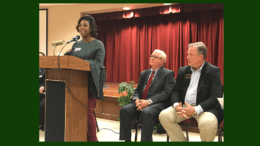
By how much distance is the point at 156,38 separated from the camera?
655 cm

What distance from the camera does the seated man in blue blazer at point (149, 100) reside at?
2235 mm

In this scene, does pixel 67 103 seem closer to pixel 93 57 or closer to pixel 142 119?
pixel 93 57

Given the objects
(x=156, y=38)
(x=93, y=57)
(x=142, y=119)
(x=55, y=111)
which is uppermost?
(x=156, y=38)

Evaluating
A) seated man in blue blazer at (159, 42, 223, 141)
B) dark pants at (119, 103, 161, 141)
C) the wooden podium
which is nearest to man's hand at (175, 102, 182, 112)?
seated man in blue blazer at (159, 42, 223, 141)

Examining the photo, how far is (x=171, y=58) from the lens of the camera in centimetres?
629

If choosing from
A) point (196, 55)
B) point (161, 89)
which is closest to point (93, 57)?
point (161, 89)

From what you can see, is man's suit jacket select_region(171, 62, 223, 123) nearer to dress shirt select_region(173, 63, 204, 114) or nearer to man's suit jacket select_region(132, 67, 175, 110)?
dress shirt select_region(173, 63, 204, 114)

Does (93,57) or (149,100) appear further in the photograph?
(149,100)

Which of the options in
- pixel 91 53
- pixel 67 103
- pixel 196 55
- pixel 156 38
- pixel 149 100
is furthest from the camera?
pixel 156 38

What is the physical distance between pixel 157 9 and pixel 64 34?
112 inches

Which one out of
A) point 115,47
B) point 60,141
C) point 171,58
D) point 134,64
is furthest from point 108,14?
point 60,141

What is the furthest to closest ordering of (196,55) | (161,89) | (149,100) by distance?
(161,89), (149,100), (196,55)

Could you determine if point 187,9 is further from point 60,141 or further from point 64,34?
point 60,141

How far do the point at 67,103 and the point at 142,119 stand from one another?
83cm
